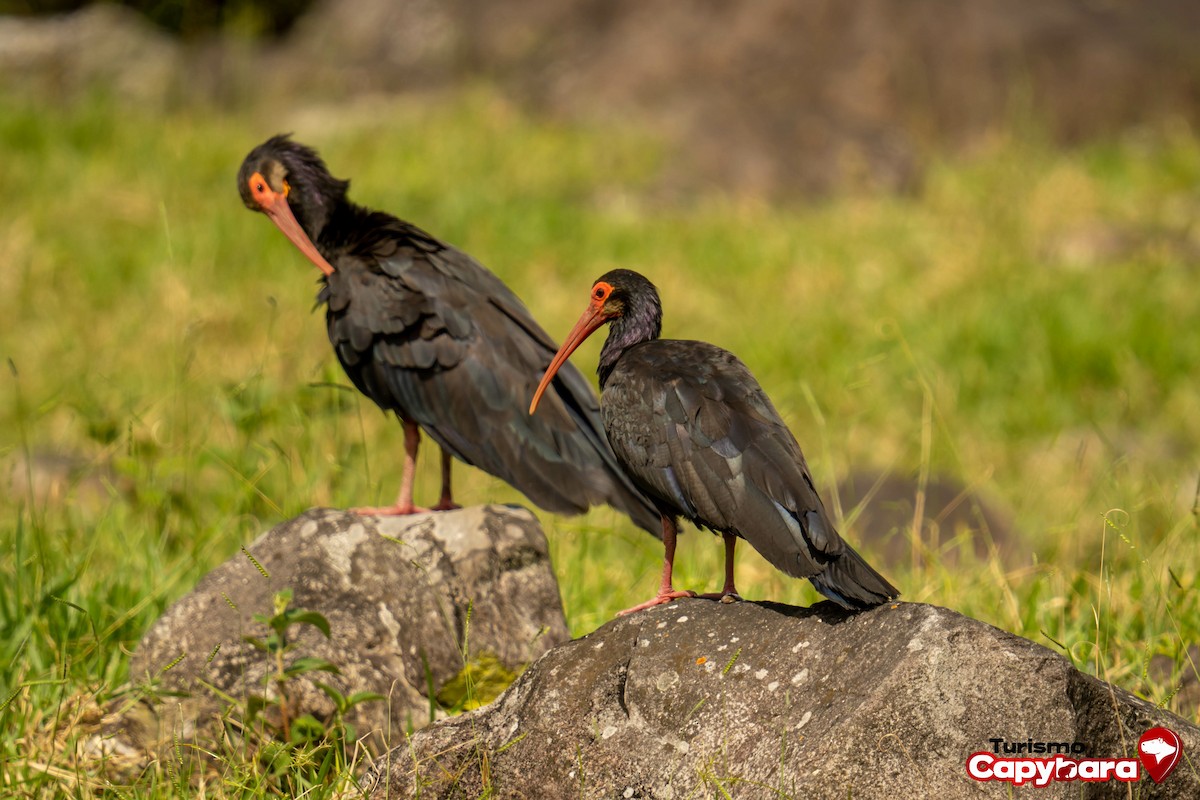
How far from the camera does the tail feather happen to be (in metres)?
2.35

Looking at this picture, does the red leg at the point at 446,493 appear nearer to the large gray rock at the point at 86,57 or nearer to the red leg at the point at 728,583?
the red leg at the point at 728,583

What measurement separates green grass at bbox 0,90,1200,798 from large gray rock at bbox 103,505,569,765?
0.68 ft

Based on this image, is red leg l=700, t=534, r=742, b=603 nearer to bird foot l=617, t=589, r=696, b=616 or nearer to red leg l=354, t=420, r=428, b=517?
bird foot l=617, t=589, r=696, b=616

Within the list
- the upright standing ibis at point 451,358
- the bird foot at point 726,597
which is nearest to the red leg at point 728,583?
the bird foot at point 726,597

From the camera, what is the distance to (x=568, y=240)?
29.6 feet

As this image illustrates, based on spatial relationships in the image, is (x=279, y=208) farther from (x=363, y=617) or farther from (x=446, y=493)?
(x=363, y=617)

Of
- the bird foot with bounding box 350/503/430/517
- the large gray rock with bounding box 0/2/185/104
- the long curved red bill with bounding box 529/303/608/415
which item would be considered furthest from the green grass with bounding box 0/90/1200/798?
the long curved red bill with bounding box 529/303/608/415

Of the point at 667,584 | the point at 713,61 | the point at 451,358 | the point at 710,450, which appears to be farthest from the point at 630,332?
the point at 713,61

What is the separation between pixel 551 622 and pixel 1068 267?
20.7 ft

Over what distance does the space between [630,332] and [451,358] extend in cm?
114

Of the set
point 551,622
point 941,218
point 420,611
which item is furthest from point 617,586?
point 941,218

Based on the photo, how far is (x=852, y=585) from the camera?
7.76 feet

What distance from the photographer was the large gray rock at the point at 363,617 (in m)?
3.03

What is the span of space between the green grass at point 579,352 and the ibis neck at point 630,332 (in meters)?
1.08
